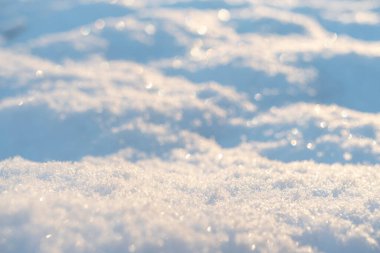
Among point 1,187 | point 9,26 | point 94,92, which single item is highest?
point 1,187

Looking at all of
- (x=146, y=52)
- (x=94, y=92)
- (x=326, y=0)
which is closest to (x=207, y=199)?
(x=94, y=92)

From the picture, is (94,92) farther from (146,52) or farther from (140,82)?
(146,52)

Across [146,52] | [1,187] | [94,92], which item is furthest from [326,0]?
[1,187]

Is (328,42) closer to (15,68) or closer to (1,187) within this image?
(15,68)

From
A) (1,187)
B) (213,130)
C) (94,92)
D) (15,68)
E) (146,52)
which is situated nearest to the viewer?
(1,187)

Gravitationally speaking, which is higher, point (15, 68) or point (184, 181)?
point (184, 181)

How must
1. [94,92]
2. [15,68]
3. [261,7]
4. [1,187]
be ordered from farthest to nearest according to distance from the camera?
[261,7], [15,68], [94,92], [1,187]

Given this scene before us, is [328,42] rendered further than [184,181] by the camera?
Yes
